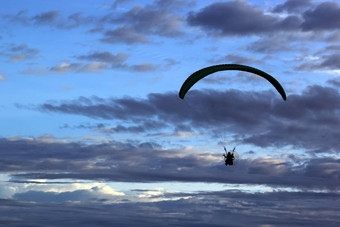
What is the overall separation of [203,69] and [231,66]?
9.39 feet

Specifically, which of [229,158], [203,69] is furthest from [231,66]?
[229,158]

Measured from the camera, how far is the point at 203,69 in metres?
62.0

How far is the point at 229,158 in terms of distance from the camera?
211 ft

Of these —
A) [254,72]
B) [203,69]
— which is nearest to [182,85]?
[203,69]

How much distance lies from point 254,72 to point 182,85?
25.8ft

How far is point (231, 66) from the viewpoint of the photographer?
204 feet

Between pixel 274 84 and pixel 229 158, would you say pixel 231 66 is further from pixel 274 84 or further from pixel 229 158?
pixel 229 158

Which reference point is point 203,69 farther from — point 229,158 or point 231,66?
point 229,158

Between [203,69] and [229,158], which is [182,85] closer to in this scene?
[203,69]

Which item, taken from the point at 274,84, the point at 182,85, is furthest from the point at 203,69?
the point at 274,84

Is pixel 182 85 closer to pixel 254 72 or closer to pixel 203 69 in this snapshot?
pixel 203 69

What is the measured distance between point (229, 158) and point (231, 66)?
32.0ft

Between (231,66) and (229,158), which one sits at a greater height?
(231,66)

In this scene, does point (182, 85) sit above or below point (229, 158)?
above
